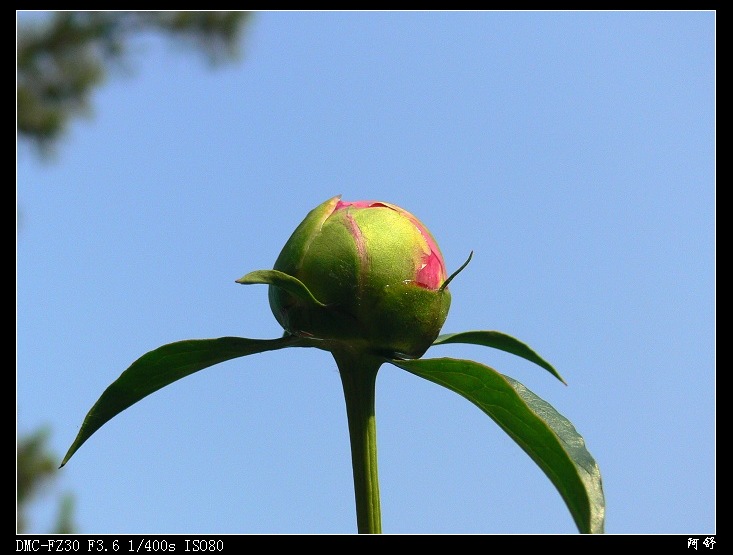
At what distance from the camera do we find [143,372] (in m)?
0.76

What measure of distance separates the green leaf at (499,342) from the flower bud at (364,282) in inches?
1.0

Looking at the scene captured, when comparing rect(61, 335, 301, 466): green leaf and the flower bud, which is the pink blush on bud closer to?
the flower bud

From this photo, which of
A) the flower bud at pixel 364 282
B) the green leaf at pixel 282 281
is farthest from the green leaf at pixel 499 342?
the green leaf at pixel 282 281

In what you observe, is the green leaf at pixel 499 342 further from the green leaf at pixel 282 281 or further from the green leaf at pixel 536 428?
the green leaf at pixel 282 281

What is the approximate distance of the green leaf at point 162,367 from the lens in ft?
2.47

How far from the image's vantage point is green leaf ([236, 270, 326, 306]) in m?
0.66

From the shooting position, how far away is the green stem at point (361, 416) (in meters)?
0.76

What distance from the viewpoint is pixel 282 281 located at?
701mm

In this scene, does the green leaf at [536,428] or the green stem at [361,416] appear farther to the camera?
the green stem at [361,416]

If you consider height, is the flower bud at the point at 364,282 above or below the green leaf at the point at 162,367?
above

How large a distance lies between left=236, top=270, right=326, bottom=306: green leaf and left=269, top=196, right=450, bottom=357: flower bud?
0.02 metres
